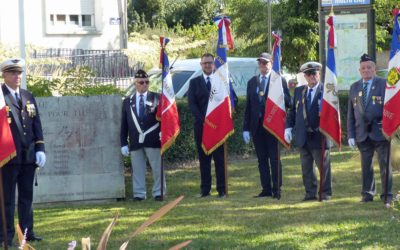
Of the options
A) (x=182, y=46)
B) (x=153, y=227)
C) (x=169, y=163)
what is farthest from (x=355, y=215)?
(x=182, y=46)

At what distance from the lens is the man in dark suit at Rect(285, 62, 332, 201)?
11039mm

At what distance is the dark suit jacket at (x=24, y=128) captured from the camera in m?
8.65

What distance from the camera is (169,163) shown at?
14.2 meters

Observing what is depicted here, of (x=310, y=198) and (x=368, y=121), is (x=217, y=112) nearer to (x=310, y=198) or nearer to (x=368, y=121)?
(x=310, y=198)

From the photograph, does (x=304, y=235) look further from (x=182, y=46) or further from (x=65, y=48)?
(x=65, y=48)

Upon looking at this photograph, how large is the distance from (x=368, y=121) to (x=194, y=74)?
565cm

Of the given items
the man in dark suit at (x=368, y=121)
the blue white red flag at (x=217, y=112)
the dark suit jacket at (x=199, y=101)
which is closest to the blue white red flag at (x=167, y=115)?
the dark suit jacket at (x=199, y=101)

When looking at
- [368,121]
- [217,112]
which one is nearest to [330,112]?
[368,121]

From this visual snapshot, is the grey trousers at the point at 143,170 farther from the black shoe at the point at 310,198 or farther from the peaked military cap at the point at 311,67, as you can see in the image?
the peaked military cap at the point at 311,67

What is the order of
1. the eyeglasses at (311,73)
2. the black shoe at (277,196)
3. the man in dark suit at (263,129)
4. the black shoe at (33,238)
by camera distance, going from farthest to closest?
the man in dark suit at (263,129), the black shoe at (277,196), the eyeglasses at (311,73), the black shoe at (33,238)

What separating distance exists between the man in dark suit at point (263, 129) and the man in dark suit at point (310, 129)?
0.40m

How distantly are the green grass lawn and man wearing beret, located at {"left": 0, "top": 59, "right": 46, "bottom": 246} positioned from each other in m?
0.43

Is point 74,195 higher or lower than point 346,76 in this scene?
lower

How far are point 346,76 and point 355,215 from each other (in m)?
6.86
